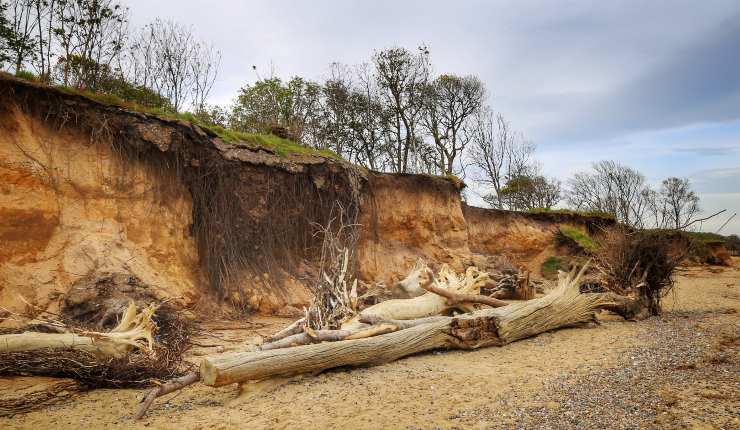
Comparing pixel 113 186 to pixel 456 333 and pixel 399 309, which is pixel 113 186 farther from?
pixel 456 333

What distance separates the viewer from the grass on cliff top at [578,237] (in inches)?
736

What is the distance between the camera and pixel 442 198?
16.3 meters

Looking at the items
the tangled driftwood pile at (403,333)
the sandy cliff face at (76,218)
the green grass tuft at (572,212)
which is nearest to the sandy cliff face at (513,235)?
the green grass tuft at (572,212)

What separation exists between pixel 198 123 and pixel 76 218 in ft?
10.8

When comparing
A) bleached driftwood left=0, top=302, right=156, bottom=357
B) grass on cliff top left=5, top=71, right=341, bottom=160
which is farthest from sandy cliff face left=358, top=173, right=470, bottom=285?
bleached driftwood left=0, top=302, right=156, bottom=357

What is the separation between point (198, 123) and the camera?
1020 centimetres

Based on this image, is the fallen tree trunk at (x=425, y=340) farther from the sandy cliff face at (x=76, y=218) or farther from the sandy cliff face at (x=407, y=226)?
the sandy cliff face at (x=407, y=226)

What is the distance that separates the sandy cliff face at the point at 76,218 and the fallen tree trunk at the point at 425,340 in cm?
478

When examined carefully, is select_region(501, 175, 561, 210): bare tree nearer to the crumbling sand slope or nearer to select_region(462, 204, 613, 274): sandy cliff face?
select_region(462, 204, 613, 274): sandy cliff face

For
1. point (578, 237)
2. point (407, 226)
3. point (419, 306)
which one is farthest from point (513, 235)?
point (419, 306)

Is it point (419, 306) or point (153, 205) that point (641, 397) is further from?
point (153, 205)

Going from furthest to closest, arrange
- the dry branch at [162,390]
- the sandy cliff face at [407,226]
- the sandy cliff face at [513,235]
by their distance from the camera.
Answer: the sandy cliff face at [513,235] → the sandy cliff face at [407,226] → the dry branch at [162,390]

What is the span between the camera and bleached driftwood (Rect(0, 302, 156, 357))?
192 inches

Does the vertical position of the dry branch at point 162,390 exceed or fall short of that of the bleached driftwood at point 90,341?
it falls short
